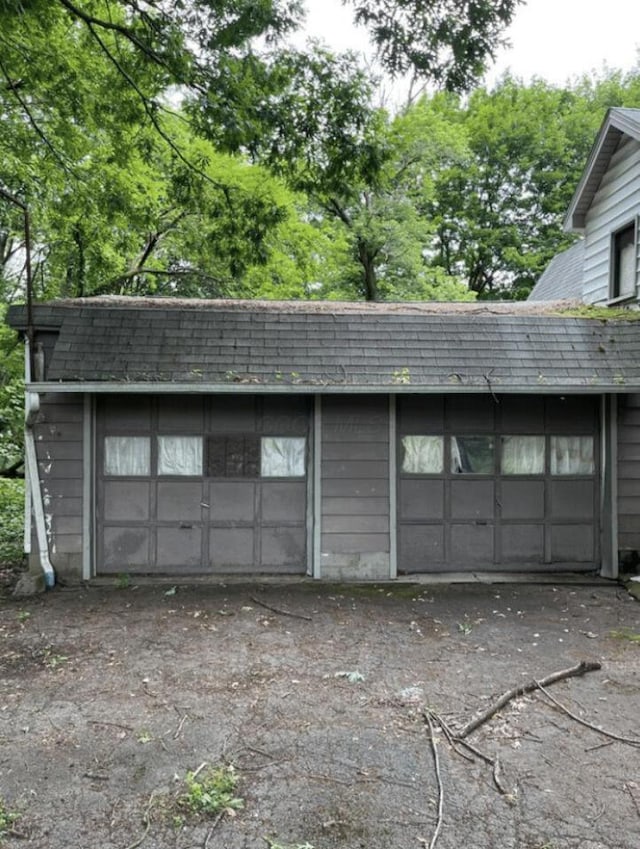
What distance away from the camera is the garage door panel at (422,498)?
704 centimetres

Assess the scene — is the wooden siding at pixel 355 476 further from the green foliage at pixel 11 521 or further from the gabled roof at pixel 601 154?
the gabled roof at pixel 601 154

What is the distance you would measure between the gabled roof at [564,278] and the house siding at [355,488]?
648 centimetres

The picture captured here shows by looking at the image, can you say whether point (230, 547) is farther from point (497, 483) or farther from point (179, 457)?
point (497, 483)

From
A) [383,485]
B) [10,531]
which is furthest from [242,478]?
[10,531]

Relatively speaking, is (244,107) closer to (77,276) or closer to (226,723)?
(226,723)

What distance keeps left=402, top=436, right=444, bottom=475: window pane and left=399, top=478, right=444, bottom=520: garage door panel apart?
0.14 metres

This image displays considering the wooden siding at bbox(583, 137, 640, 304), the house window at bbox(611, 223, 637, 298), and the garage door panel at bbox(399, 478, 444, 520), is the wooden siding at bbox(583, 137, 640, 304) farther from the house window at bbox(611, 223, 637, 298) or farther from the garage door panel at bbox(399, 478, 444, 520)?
the garage door panel at bbox(399, 478, 444, 520)

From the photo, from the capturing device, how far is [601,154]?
842 centimetres

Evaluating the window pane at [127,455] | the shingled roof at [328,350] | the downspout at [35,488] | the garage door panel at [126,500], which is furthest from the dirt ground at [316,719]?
the shingled roof at [328,350]

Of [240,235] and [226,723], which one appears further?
[240,235]

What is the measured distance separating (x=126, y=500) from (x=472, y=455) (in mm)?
4395

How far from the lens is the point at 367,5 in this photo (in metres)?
5.05

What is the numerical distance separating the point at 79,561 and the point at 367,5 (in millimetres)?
6562

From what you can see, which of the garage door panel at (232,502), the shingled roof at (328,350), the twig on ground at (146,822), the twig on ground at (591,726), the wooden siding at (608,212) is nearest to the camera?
the twig on ground at (146,822)
